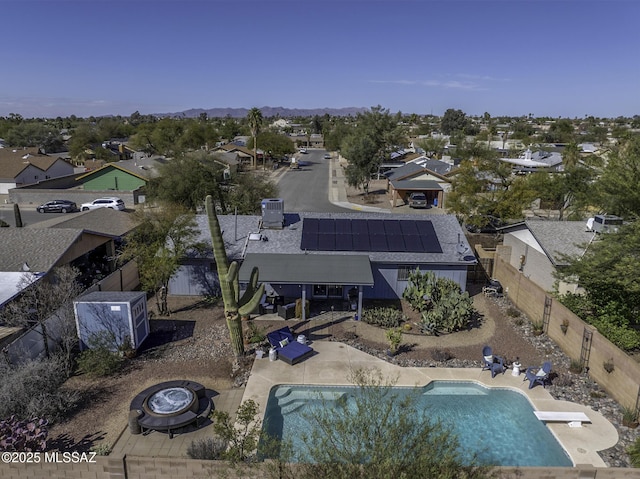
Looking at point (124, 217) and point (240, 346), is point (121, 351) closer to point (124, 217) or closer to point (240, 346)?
point (240, 346)

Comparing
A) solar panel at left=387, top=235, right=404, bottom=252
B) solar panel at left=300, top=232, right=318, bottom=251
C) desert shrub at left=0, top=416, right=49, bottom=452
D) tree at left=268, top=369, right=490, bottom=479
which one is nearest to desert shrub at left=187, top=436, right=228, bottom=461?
tree at left=268, top=369, right=490, bottom=479

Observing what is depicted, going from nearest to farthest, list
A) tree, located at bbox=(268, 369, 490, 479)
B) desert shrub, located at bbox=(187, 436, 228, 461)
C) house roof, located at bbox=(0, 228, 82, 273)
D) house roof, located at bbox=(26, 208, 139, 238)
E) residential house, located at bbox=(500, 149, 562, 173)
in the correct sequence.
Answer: tree, located at bbox=(268, 369, 490, 479) < desert shrub, located at bbox=(187, 436, 228, 461) < house roof, located at bbox=(0, 228, 82, 273) < house roof, located at bbox=(26, 208, 139, 238) < residential house, located at bbox=(500, 149, 562, 173)

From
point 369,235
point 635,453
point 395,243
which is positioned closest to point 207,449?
point 635,453

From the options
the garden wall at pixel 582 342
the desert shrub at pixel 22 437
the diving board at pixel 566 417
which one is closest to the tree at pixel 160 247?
the desert shrub at pixel 22 437

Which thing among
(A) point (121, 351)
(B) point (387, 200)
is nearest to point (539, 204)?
(B) point (387, 200)

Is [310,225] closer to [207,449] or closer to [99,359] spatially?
[99,359]

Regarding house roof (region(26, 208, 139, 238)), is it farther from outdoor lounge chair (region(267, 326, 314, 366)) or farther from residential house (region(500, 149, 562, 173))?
residential house (region(500, 149, 562, 173))
